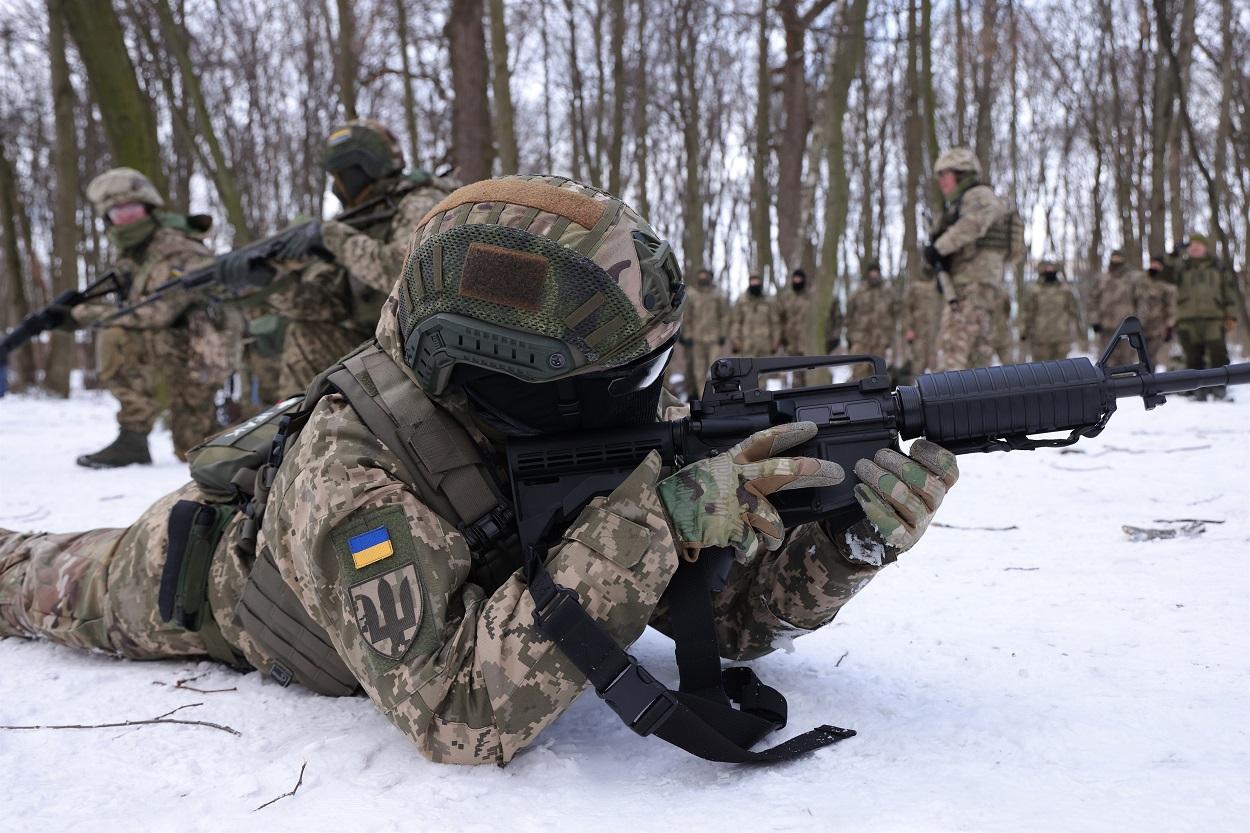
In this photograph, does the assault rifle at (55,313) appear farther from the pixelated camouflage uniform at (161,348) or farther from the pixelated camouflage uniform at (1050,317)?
the pixelated camouflage uniform at (1050,317)

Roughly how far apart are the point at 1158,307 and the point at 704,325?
7321 millimetres

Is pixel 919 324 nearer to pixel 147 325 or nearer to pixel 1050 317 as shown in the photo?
pixel 1050 317

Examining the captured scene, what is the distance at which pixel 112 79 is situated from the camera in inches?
317

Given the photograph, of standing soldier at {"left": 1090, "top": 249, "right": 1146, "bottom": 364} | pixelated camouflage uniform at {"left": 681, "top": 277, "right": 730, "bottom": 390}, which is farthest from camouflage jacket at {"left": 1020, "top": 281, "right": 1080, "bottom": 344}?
pixelated camouflage uniform at {"left": 681, "top": 277, "right": 730, "bottom": 390}

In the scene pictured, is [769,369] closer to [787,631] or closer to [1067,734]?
[787,631]

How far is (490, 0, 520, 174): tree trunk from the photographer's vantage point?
22.6 feet

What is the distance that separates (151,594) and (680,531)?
1575 millimetres

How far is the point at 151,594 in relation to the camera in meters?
2.36

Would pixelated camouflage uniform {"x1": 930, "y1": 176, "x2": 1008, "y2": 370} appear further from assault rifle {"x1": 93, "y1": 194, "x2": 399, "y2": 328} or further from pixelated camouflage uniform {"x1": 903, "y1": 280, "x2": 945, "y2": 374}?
pixelated camouflage uniform {"x1": 903, "y1": 280, "x2": 945, "y2": 374}

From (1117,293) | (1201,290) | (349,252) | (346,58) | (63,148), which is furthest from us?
(1117,293)

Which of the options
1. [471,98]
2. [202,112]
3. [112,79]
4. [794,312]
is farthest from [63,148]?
[794,312]

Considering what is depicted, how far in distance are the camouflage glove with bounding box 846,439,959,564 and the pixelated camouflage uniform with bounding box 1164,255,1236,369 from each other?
11286 mm

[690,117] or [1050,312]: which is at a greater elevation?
[690,117]

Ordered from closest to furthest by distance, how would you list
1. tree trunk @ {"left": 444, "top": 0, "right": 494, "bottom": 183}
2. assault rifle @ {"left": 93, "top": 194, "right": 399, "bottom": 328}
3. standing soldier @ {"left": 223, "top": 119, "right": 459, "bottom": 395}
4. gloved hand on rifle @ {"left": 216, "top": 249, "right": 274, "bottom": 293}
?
standing soldier @ {"left": 223, "top": 119, "right": 459, "bottom": 395}, assault rifle @ {"left": 93, "top": 194, "right": 399, "bottom": 328}, gloved hand on rifle @ {"left": 216, "top": 249, "right": 274, "bottom": 293}, tree trunk @ {"left": 444, "top": 0, "right": 494, "bottom": 183}
